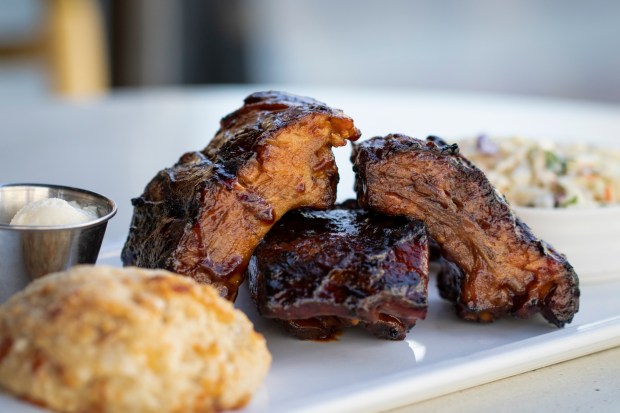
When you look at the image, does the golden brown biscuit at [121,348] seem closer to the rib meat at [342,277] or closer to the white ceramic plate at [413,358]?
the white ceramic plate at [413,358]

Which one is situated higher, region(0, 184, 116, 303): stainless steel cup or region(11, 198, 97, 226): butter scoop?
region(11, 198, 97, 226): butter scoop

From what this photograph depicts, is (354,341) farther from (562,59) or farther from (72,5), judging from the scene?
(562,59)

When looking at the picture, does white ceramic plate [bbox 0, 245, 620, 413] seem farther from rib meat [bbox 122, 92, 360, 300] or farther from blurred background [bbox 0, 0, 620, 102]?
blurred background [bbox 0, 0, 620, 102]

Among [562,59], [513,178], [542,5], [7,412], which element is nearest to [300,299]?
[7,412]

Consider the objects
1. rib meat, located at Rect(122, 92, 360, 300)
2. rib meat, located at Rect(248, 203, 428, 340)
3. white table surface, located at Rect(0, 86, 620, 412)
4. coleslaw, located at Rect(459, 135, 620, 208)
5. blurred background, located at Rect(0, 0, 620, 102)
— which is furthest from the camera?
blurred background, located at Rect(0, 0, 620, 102)

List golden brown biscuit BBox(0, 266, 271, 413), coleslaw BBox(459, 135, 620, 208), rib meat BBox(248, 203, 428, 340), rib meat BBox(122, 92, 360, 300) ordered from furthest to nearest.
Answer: coleslaw BBox(459, 135, 620, 208) → rib meat BBox(122, 92, 360, 300) → rib meat BBox(248, 203, 428, 340) → golden brown biscuit BBox(0, 266, 271, 413)

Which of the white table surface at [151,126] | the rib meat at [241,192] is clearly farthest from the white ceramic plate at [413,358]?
the white table surface at [151,126]

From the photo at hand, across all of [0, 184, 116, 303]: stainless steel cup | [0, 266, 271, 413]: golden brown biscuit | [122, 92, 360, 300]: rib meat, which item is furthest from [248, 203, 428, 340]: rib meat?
[0, 184, 116, 303]: stainless steel cup
